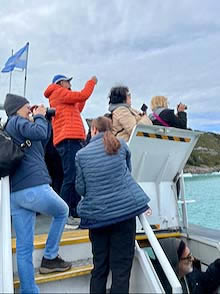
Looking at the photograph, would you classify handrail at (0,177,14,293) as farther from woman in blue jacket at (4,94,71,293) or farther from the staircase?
the staircase

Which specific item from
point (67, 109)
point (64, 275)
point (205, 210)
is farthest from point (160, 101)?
point (205, 210)

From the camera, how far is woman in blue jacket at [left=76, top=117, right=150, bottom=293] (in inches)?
120

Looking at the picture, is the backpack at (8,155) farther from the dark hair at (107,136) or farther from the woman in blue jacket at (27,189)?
the dark hair at (107,136)

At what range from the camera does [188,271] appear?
4.13 m

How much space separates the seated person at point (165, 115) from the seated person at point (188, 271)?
1.44 m

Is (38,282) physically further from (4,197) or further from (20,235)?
(4,197)

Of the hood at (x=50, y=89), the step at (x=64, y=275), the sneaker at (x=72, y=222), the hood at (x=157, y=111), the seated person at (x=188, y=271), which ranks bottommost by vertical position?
the seated person at (x=188, y=271)

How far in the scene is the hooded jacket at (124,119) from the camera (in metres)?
4.43

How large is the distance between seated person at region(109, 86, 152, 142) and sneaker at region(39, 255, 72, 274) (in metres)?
1.68

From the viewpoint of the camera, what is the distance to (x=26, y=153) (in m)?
3.11

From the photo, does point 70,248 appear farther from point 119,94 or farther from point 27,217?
point 119,94

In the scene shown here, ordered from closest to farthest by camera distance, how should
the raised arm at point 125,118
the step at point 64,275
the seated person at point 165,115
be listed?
the step at point 64,275 < the raised arm at point 125,118 < the seated person at point 165,115

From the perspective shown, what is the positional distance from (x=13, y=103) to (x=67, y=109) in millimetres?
1224

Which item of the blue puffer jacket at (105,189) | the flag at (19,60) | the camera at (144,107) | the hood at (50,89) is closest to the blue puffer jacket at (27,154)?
the blue puffer jacket at (105,189)
